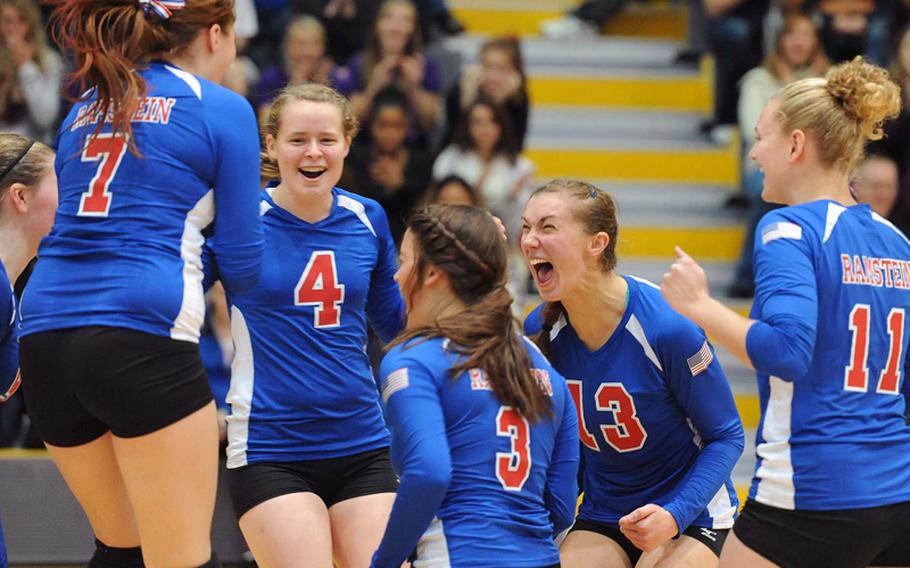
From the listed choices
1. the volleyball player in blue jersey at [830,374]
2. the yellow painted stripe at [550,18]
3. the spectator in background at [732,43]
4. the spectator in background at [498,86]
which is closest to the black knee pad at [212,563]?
the volleyball player in blue jersey at [830,374]


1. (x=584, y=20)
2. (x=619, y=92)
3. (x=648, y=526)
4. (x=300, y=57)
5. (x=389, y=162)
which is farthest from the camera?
(x=584, y=20)

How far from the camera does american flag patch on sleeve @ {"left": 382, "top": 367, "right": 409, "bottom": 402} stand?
8.86 ft

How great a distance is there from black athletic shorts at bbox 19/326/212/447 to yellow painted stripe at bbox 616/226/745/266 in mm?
5102

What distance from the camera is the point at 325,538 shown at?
3287 millimetres

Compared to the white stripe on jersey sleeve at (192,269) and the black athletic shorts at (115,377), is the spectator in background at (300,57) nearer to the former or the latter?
the white stripe on jersey sleeve at (192,269)

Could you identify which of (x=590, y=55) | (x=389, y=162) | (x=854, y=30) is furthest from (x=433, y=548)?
(x=590, y=55)

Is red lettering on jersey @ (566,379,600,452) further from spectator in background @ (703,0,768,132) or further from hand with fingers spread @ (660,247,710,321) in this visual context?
spectator in background @ (703,0,768,132)

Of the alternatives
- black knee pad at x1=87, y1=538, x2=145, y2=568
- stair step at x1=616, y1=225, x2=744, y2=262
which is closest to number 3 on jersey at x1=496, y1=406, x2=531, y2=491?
black knee pad at x1=87, y1=538, x2=145, y2=568

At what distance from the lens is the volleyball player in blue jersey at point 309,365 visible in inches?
133

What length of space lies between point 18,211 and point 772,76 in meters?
5.09

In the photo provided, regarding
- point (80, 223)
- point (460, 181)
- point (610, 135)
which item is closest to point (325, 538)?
point (80, 223)

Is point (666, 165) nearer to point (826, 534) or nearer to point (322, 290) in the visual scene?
point (322, 290)

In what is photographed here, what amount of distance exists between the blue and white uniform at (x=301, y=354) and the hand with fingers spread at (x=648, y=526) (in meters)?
0.76

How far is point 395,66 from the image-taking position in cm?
726
